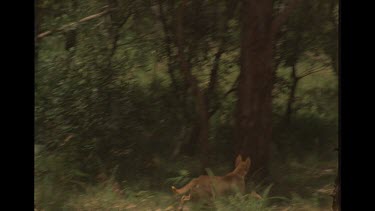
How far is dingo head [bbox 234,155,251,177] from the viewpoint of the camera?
8.37 metres

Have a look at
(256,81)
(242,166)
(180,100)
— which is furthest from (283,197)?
(180,100)

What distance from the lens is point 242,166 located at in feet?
27.5

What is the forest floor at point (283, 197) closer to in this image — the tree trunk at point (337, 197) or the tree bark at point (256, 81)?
the tree trunk at point (337, 197)

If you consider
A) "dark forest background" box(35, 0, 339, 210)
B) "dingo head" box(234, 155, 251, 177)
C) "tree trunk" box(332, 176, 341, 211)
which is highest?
"dark forest background" box(35, 0, 339, 210)

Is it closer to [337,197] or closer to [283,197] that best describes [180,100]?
[283,197]

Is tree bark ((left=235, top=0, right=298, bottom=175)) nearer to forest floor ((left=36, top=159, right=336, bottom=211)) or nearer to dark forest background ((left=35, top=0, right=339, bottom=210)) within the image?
dark forest background ((left=35, top=0, right=339, bottom=210))

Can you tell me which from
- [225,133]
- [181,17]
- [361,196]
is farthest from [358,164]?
[181,17]

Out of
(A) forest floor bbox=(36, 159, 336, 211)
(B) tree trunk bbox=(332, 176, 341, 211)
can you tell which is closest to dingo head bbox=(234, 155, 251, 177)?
(A) forest floor bbox=(36, 159, 336, 211)

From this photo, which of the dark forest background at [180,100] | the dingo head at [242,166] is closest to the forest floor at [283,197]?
the dark forest background at [180,100]

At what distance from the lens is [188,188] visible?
8.38 meters

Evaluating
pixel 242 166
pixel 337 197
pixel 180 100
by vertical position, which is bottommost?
pixel 337 197

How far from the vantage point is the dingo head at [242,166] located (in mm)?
8367

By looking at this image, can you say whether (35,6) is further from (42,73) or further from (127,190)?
(127,190)

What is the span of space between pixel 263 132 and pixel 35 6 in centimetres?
152
